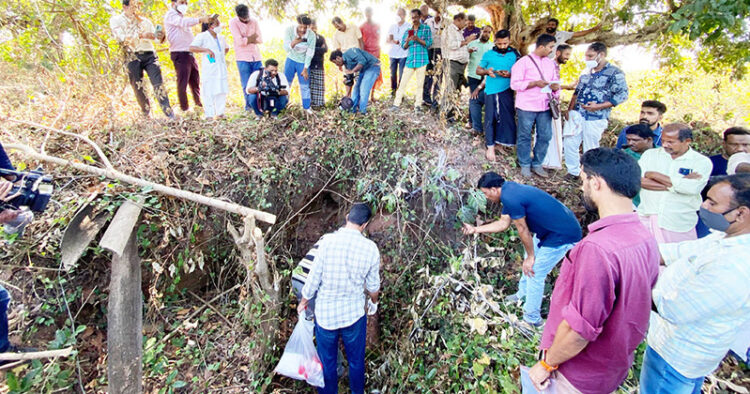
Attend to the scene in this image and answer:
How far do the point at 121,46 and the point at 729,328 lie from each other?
6.82m

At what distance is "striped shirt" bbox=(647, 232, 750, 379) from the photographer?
1.66 metres

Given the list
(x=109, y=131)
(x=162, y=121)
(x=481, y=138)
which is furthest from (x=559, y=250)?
(x=109, y=131)

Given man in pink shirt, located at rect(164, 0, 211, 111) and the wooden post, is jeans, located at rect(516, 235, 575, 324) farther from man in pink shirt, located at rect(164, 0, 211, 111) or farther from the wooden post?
man in pink shirt, located at rect(164, 0, 211, 111)

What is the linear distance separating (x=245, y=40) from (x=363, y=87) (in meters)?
1.98

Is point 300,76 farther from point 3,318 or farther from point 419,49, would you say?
point 3,318

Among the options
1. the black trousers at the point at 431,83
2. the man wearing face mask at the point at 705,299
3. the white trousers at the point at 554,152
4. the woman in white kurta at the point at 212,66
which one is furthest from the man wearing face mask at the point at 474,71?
the woman in white kurta at the point at 212,66

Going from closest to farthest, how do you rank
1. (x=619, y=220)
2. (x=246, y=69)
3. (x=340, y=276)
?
(x=619, y=220)
(x=340, y=276)
(x=246, y=69)

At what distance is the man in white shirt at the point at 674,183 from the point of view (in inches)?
125

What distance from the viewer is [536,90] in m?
4.45

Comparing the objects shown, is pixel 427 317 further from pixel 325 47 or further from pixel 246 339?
pixel 325 47

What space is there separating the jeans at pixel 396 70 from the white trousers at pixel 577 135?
A: 2926 mm

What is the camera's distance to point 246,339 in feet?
12.4

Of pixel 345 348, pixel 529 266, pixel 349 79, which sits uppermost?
pixel 349 79

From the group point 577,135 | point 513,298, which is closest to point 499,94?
point 577,135
